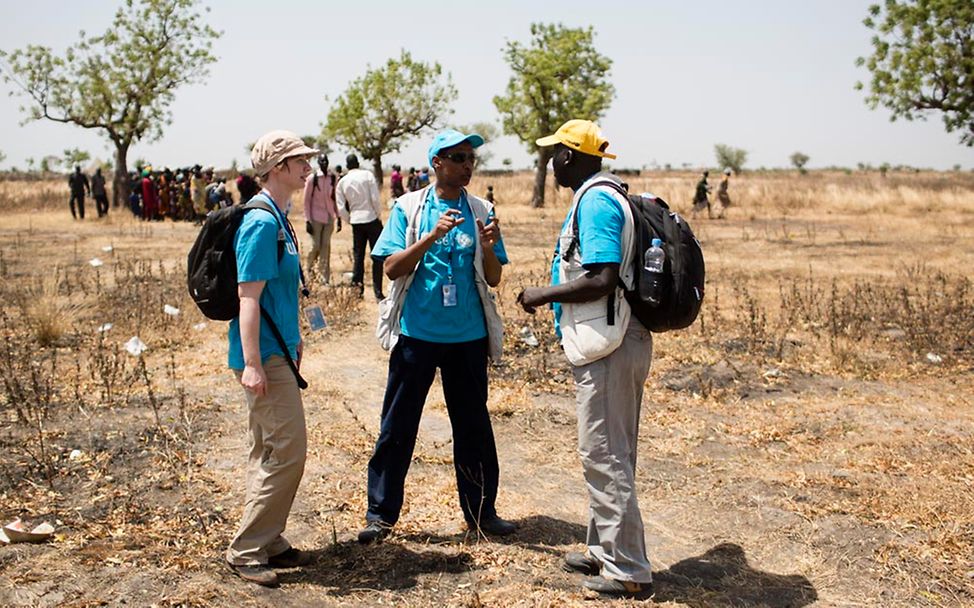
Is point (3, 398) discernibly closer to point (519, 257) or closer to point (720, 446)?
point (720, 446)

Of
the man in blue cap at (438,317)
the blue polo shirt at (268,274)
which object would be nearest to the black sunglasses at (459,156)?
the man in blue cap at (438,317)

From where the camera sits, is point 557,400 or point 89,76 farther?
point 89,76

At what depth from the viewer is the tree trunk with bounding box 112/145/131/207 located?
29.0 metres

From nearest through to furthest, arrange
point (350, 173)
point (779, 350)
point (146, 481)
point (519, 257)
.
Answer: point (146, 481), point (779, 350), point (350, 173), point (519, 257)


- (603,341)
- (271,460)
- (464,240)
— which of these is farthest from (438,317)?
(271,460)

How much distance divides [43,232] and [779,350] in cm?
1866

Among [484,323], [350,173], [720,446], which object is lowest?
[720,446]

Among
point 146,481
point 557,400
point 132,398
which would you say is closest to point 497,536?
point 146,481

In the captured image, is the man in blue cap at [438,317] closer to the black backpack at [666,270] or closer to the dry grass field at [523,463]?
the dry grass field at [523,463]

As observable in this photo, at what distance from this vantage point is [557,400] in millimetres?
7066

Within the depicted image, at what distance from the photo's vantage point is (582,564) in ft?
12.7

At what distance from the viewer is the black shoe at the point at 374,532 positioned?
13.6ft

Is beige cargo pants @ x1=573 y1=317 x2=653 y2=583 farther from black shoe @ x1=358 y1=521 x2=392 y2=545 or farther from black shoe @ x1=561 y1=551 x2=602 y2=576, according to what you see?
black shoe @ x1=358 y1=521 x2=392 y2=545

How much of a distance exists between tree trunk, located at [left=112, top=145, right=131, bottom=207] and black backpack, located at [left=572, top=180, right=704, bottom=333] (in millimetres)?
28430
